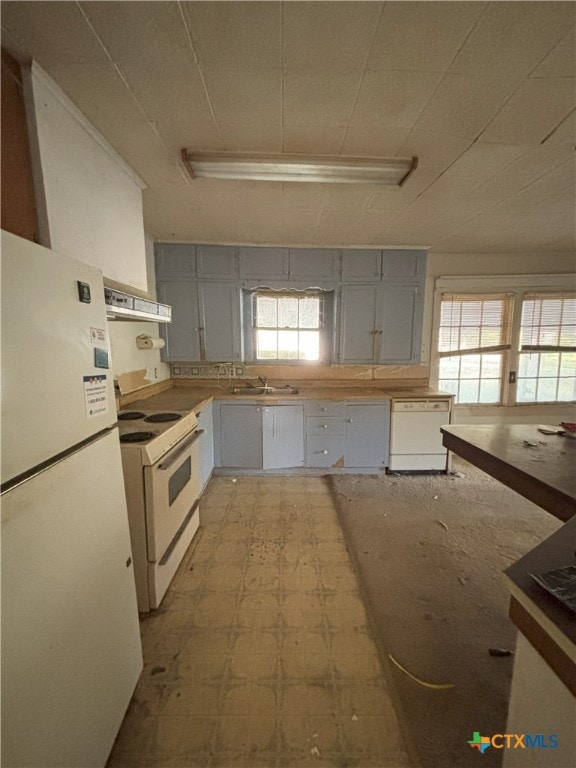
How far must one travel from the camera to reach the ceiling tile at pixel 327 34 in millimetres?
929

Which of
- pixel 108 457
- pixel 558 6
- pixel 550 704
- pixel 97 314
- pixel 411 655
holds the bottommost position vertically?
pixel 411 655

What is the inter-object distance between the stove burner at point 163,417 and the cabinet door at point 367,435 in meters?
1.82

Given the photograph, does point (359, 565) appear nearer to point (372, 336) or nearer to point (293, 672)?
point (293, 672)

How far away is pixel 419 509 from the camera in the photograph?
2641mm

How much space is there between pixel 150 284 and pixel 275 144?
2.15 metres

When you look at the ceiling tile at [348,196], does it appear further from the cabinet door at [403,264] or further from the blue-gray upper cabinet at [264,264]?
the cabinet door at [403,264]

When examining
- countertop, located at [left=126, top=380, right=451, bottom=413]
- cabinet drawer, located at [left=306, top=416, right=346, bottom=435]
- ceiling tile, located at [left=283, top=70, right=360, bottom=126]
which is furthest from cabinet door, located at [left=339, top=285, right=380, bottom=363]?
ceiling tile, located at [left=283, top=70, right=360, bottom=126]

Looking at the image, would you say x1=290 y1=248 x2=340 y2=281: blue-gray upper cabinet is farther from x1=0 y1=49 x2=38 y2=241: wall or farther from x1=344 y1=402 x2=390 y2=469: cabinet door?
x1=0 y1=49 x2=38 y2=241: wall

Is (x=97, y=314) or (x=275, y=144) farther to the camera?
(x=275, y=144)

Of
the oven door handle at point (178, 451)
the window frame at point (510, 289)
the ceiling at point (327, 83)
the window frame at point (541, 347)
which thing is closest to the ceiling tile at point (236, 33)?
the ceiling at point (327, 83)

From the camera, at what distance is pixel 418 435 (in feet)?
10.6

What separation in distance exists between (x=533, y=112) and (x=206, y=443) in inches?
124

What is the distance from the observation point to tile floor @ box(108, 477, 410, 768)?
3.53 ft

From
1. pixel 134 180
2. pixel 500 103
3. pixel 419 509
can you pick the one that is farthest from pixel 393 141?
pixel 419 509
